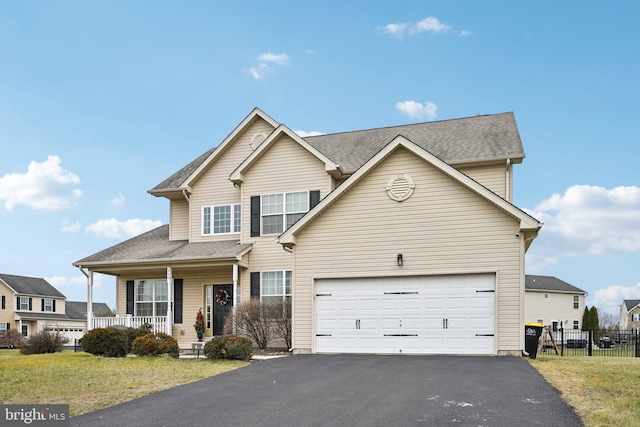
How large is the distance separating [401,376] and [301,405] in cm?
344

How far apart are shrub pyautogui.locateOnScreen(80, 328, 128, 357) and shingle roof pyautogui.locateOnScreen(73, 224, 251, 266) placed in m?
4.55

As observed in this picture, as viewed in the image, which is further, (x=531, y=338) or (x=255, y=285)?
(x=255, y=285)

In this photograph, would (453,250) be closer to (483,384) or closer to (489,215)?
(489,215)

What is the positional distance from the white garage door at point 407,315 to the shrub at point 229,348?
2336 mm

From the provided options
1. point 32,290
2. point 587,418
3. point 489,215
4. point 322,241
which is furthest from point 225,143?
point 32,290

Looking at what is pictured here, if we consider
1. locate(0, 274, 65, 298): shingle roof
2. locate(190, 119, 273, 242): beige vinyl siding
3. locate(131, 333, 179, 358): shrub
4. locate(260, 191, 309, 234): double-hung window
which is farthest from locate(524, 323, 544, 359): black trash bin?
locate(0, 274, 65, 298): shingle roof

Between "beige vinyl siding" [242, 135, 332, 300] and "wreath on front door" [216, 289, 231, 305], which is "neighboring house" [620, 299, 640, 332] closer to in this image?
"beige vinyl siding" [242, 135, 332, 300]

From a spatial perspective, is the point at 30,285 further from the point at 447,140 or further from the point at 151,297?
the point at 447,140

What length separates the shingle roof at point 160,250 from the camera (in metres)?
22.5

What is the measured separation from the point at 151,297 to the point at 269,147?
26.1 ft

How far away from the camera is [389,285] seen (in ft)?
57.5

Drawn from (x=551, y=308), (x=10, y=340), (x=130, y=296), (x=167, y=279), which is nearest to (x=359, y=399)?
(x=167, y=279)

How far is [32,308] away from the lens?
59.6 metres

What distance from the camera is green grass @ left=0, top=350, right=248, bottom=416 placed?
1092cm
